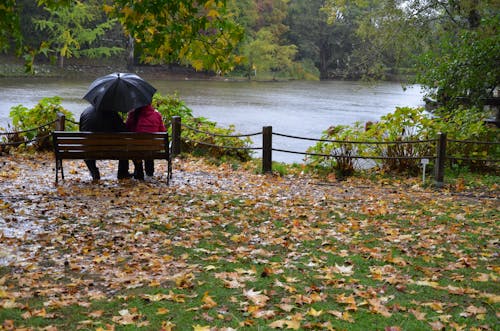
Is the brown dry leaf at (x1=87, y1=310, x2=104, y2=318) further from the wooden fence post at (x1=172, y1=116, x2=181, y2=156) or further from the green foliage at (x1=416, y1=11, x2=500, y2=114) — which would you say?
the green foliage at (x1=416, y1=11, x2=500, y2=114)

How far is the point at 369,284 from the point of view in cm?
512

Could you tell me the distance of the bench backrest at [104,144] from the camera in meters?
8.87

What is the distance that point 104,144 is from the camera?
8906 mm

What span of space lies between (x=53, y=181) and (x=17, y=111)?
190 inches

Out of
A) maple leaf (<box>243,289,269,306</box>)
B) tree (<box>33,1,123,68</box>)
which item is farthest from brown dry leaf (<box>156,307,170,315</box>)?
tree (<box>33,1,123,68</box>)

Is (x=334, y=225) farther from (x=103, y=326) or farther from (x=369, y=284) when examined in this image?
(x=103, y=326)

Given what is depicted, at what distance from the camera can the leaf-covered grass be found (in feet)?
14.4

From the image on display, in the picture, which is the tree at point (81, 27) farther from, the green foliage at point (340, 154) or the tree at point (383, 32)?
the green foliage at point (340, 154)

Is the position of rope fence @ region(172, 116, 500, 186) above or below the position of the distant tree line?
below

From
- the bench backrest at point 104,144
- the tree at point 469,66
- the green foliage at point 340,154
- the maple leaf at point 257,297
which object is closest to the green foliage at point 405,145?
the green foliage at point 340,154

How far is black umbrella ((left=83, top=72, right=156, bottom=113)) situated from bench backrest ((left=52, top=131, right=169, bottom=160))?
1.43 ft

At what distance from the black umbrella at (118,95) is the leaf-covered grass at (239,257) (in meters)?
1.27

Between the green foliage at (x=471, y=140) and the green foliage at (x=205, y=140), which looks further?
the green foliage at (x=205, y=140)

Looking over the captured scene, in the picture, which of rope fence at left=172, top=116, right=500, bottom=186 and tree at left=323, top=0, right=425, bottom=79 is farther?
tree at left=323, top=0, right=425, bottom=79
